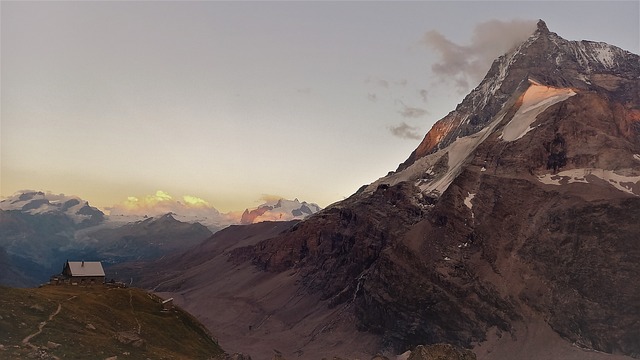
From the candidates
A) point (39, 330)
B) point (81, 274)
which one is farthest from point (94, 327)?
point (81, 274)

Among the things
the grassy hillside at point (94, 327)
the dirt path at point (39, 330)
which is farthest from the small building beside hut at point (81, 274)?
the dirt path at point (39, 330)

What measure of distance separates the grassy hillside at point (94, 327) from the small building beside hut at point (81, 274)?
21006 mm

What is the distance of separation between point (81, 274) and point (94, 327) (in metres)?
69.6

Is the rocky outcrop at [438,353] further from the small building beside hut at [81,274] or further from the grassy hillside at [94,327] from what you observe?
the small building beside hut at [81,274]

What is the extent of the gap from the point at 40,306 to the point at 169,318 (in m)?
37.2

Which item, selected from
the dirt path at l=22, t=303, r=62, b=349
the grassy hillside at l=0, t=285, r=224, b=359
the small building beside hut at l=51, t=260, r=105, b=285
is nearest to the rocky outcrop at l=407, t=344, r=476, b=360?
the grassy hillside at l=0, t=285, r=224, b=359

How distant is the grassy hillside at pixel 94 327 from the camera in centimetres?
6481

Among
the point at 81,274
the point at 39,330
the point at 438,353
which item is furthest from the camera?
the point at 81,274

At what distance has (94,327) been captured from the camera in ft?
265

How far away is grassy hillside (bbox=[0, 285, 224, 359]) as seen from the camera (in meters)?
64.8

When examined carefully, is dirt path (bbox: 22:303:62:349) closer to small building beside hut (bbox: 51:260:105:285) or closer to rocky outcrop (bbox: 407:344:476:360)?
rocky outcrop (bbox: 407:344:476:360)

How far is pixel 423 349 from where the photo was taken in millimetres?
82688

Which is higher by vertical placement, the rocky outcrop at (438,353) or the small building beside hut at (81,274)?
the rocky outcrop at (438,353)

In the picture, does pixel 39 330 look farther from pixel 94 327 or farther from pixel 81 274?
pixel 81 274
